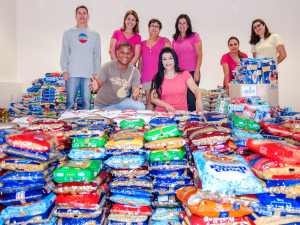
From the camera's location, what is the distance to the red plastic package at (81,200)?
1.41 m

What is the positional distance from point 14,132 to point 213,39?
542 centimetres

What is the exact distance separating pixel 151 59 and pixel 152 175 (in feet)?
7.62

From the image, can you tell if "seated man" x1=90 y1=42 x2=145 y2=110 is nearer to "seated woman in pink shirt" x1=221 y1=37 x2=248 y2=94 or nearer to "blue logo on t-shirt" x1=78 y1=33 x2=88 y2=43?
"blue logo on t-shirt" x1=78 y1=33 x2=88 y2=43

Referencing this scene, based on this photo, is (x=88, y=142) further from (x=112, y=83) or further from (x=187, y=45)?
(x=187, y=45)

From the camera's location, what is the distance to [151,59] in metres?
3.60

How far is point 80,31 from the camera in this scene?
3.47 m

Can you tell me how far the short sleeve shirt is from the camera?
121 inches

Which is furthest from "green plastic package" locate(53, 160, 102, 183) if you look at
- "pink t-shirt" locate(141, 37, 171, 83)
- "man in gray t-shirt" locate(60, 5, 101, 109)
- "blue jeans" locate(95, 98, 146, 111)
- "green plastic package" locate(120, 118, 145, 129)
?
"pink t-shirt" locate(141, 37, 171, 83)

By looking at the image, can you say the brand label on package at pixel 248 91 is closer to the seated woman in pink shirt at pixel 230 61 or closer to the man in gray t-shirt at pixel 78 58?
the seated woman in pink shirt at pixel 230 61

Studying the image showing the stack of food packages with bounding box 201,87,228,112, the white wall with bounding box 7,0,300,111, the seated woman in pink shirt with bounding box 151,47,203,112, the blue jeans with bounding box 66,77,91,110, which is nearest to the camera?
the seated woman in pink shirt with bounding box 151,47,203,112

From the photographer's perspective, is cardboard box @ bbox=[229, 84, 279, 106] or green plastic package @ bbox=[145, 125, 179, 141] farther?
cardboard box @ bbox=[229, 84, 279, 106]

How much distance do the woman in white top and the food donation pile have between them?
80.3 inches

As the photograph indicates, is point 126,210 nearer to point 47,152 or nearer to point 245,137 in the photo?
point 47,152

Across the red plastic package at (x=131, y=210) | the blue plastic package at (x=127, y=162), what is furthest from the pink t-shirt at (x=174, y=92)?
the red plastic package at (x=131, y=210)
